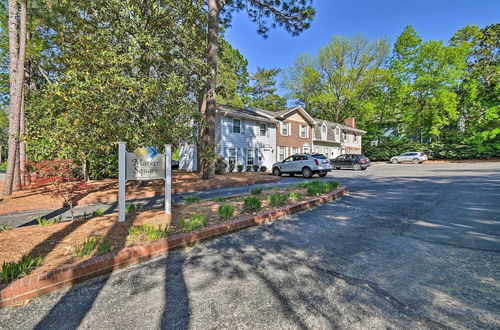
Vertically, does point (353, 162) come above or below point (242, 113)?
below

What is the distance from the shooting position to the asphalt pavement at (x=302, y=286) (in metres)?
2.17

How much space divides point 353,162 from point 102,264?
22976mm

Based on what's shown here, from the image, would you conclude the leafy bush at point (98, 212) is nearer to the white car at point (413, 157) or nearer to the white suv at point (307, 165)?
the white suv at point (307, 165)

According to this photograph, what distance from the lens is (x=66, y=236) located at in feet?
12.9

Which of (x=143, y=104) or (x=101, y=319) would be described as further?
(x=143, y=104)

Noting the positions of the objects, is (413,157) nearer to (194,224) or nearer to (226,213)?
(226,213)

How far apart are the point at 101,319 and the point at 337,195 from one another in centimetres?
739

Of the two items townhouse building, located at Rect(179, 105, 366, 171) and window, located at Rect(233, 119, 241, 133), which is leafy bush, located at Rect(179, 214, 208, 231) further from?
window, located at Rect(233, 119, 241, 133)

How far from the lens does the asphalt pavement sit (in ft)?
7.12

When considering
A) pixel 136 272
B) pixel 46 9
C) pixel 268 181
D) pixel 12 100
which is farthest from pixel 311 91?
pixel 136 272

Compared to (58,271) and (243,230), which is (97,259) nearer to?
(58,271)

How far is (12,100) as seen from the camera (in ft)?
30.2

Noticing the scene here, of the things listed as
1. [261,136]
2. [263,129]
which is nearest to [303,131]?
[263,129]

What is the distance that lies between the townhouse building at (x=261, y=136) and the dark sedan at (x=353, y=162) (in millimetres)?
5090
